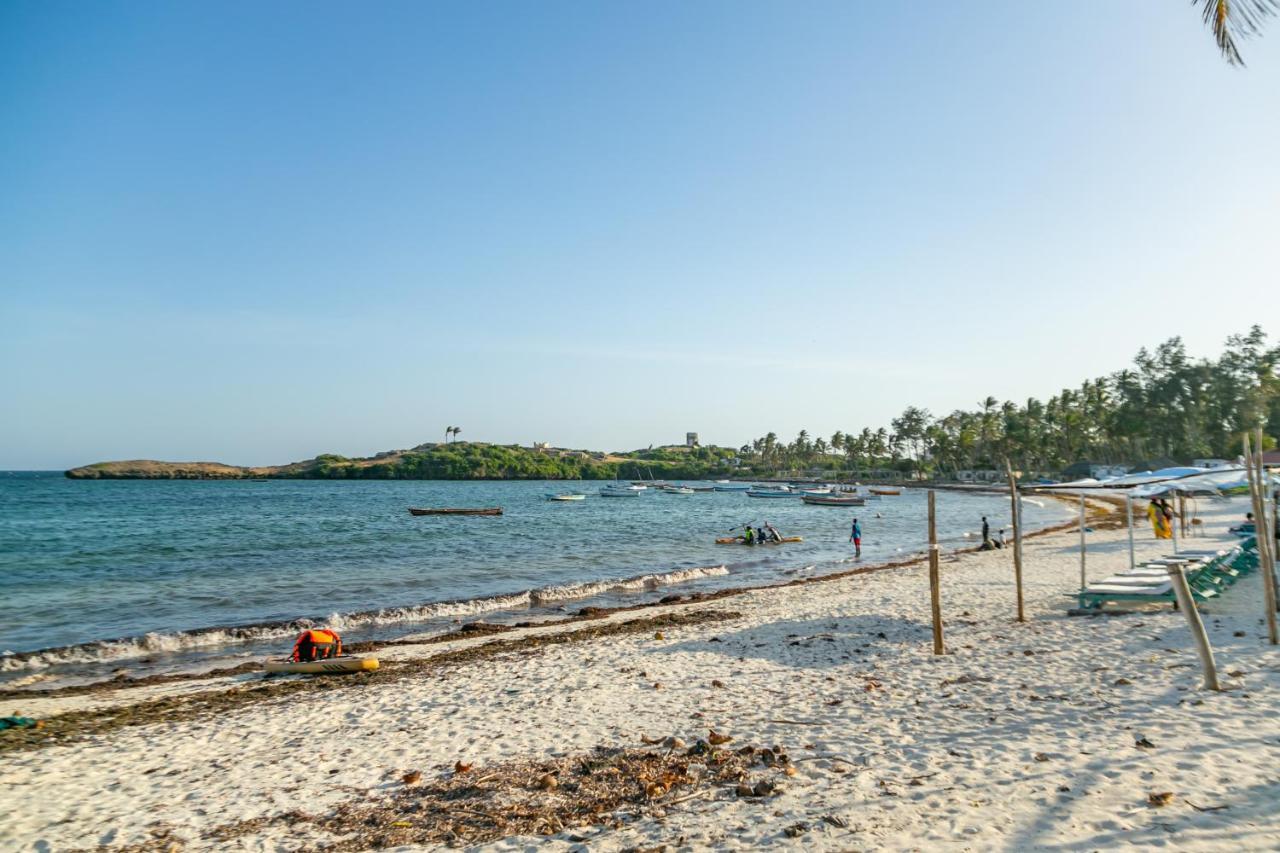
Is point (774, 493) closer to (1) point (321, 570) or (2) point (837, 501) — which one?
(2) point (837, 501)

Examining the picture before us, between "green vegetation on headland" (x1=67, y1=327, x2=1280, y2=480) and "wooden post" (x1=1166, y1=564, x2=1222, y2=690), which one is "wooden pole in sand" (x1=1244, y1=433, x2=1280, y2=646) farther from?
"green vegetation on headland" (x1=67, y1=327, x2=1280, y2=480)

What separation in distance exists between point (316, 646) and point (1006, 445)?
403 ft

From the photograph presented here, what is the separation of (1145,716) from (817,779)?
367 cm

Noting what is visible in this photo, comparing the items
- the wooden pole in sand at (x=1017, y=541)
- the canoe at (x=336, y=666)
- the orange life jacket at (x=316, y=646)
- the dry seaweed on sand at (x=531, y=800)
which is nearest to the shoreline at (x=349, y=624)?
the orange life jacket at (x=316, y=646)

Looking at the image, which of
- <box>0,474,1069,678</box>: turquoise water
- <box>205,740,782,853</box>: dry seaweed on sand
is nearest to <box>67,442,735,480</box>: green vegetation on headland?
<box>0,474,1069,678</box>: turquoise water

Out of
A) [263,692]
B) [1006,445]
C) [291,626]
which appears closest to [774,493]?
[1006,445]

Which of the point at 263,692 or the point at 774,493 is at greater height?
the point at 263,692

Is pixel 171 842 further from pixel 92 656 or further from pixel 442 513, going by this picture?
pixel 442 513

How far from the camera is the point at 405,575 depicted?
26188mm

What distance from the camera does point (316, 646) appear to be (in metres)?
12.6

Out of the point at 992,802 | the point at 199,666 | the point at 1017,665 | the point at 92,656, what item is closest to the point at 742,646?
the point at 1017,665

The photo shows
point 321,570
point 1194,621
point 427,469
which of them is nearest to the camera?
point 1194,621

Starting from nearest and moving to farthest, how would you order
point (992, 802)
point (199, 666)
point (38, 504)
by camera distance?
point (992, 802)
point (199, 666)
point (38, 504)

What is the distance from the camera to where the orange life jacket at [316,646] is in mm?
12547
